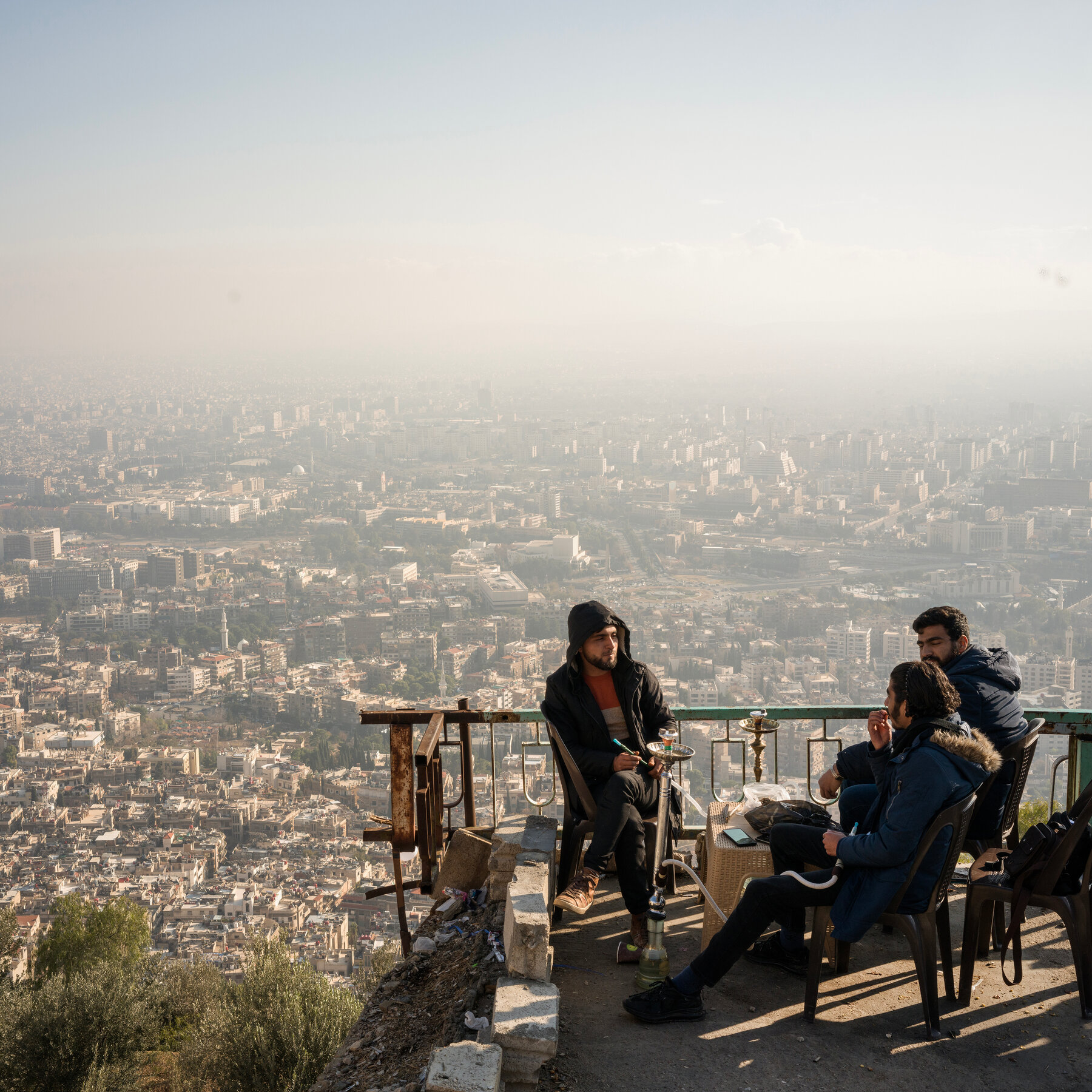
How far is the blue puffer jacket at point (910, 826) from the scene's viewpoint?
278 cm

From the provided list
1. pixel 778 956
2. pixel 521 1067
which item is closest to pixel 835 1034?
pixel 778 956

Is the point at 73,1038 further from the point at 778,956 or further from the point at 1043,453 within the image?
the point at 1043,453

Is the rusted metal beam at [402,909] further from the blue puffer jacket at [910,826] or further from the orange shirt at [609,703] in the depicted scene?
the blue puffer jacket at [910,826]

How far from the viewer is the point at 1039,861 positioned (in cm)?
306

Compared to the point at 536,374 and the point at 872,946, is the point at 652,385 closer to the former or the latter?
the point at 536,374

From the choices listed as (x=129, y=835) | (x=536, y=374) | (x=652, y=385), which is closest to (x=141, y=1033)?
(x=129, y=835)

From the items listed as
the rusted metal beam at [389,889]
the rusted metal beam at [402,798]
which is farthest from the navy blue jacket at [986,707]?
the rusted metal beam at [389,889]

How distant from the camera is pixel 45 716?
47938mm

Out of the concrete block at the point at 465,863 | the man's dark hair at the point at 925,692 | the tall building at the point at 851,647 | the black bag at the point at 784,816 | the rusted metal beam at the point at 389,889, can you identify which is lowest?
the tall building at the point at 851,647

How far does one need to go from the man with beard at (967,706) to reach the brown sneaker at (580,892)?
102cm

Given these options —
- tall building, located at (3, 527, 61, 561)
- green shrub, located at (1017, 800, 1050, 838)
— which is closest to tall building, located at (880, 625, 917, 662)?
green shrub, located at (1017, 800, 1050, 838)

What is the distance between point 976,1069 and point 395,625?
51.1 m

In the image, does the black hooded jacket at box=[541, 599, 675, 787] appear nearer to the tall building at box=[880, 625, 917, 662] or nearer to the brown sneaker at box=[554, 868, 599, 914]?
the brown sneaker at box=[554, 868, 599, 914]

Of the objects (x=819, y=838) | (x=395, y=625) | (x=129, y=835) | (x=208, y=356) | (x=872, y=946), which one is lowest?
(x=129, y=835)
